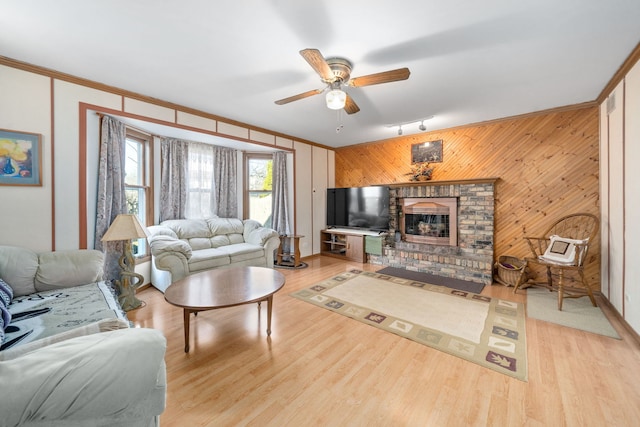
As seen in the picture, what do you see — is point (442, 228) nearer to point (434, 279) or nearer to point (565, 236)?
point (434, 279)

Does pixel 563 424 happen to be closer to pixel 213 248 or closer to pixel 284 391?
→ pixel 284 391

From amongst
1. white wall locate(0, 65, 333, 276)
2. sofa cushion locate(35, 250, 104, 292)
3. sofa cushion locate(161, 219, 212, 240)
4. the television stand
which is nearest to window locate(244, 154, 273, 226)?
sofa cushion locate(161, 219, 212, 240)

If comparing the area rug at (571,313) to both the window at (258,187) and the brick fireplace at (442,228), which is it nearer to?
the brick fireplace at (442,228)

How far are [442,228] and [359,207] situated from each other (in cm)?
169

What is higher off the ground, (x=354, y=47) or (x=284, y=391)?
(x=354, y=47)

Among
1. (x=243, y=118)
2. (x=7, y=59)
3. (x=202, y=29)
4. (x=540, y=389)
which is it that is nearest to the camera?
(x=540, y=389)

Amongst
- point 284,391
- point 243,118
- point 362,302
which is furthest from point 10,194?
point 362,302

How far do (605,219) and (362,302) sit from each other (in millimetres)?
3197

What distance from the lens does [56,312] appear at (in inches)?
73.3

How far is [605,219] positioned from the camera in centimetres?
316

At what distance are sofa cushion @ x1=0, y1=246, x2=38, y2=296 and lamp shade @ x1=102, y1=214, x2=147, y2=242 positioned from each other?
0.57 meters

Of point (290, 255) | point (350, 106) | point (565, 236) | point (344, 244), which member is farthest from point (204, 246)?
point (565, 236)

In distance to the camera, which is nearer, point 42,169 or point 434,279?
point 42,169

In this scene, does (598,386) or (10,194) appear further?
(10,194)
